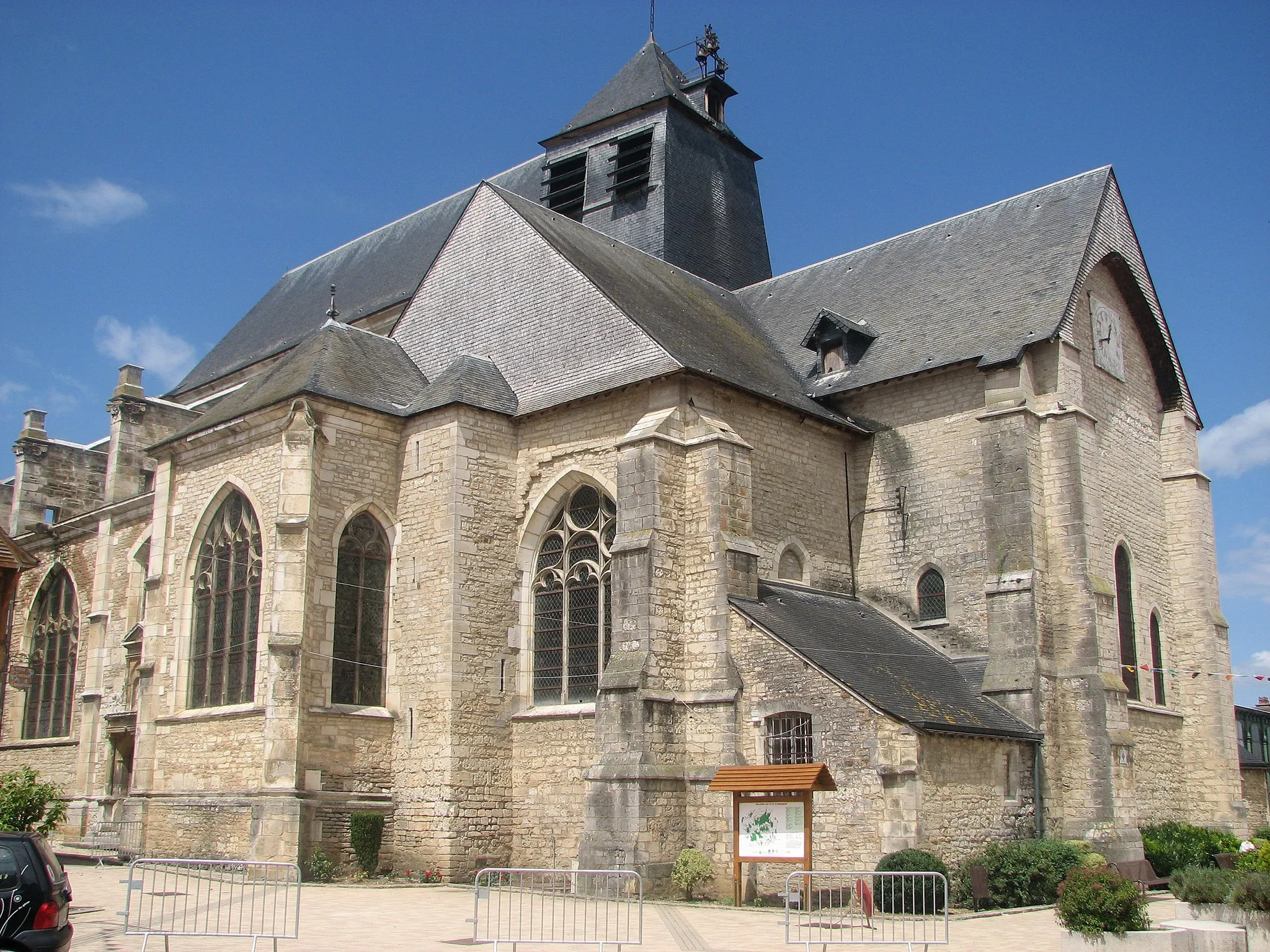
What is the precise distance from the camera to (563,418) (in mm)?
18469

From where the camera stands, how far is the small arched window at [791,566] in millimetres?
18375

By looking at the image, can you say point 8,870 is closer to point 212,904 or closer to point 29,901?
→ point 29,901

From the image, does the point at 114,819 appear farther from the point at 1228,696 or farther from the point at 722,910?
the point at 1228,696

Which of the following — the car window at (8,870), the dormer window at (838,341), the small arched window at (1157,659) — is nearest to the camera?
the car window at (8,870)

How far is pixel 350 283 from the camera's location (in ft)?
98.1

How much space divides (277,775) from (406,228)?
17.7 m

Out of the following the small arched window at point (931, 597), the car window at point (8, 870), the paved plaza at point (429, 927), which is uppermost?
the small arched window at point (931, 597)

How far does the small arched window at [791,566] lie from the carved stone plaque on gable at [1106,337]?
5.80 m

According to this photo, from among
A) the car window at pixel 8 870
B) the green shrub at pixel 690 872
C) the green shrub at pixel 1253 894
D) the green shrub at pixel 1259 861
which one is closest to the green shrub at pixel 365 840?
the green shrub at pixel 690 872

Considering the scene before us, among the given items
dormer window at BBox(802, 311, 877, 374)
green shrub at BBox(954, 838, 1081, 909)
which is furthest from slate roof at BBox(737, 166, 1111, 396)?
green shrub at BBox(954, 838, 1081, 909)

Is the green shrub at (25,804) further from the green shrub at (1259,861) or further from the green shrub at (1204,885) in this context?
the green shrub at (1259,861)

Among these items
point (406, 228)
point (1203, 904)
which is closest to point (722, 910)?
point (1203, 904)

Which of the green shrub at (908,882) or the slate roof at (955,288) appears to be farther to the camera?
the slate roof at (955,288)

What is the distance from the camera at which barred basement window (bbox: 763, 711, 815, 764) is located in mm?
15094
